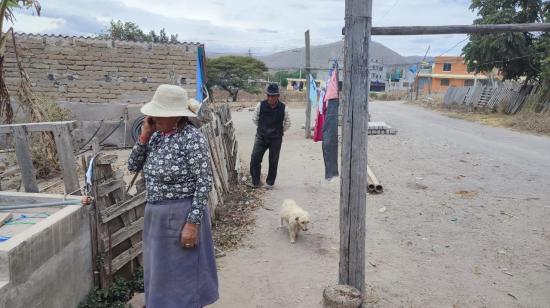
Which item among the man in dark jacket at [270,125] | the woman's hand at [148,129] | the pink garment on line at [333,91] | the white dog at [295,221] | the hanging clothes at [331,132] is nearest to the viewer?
the woman's hand at [148,129]

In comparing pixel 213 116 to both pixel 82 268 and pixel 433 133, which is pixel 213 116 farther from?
pixel 433 133

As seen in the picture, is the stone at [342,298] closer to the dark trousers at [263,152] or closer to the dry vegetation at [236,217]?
the dry vegetation at [236,217]

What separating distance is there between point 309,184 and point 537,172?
478 centimetres

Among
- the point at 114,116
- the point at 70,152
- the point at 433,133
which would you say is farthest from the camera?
the point at 433,133

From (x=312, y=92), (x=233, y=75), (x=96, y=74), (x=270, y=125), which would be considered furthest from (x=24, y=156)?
(x=233, y=75)

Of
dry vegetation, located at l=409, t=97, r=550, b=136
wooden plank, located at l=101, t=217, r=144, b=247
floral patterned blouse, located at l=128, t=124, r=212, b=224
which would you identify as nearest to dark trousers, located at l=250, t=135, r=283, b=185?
wooden plank, located at l=101, t=217, r=144, b=247

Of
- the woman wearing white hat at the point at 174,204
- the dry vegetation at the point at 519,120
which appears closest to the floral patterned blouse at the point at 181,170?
the woman wearing white hat at the point at 174,204

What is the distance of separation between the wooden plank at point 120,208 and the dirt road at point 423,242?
43.9 inches

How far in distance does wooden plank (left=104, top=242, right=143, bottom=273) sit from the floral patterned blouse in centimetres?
125

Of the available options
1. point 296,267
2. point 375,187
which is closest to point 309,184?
point 375,187

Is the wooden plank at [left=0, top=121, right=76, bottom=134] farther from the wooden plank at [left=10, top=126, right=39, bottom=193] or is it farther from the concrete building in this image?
the concrete building

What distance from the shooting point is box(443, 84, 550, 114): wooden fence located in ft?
61.2

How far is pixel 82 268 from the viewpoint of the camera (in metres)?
3.38

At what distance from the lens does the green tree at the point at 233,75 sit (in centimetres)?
3966
